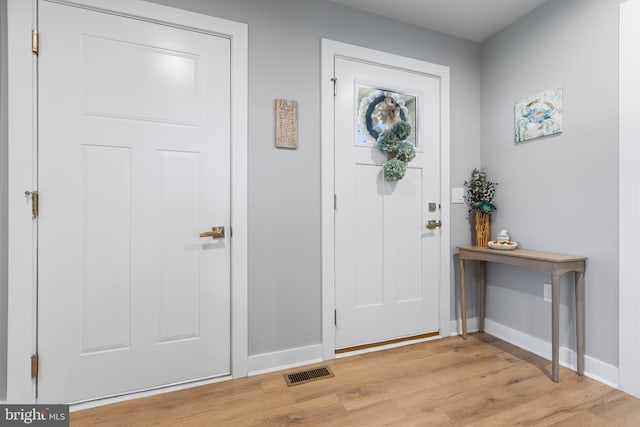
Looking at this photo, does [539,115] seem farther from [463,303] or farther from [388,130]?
[463,303]

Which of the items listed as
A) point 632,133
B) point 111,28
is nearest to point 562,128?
point 632,133

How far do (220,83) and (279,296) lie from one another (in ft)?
4.62

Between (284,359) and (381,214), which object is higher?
(381,214)

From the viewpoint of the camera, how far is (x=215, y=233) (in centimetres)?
180

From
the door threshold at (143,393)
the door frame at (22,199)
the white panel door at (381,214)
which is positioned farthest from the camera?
the white panel door at (381,214)

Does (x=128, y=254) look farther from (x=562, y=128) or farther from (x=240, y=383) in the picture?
(x=562, y=128)

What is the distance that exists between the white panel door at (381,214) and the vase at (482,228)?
1.09 feet

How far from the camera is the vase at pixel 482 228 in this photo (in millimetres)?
2438

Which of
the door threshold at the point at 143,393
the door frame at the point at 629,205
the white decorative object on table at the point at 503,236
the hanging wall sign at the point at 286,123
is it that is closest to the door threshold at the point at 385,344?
the door threshold at the point at 143,393

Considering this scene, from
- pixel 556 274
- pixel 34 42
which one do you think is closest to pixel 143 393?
pixel 34 42

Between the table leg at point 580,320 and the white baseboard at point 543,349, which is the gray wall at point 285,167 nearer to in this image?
the white baseboard at point 543,349

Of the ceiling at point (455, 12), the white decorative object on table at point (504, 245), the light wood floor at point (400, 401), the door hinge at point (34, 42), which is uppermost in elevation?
Answer: the ceiling at point (455, 12)

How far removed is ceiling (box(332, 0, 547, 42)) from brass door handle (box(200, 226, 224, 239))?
Result: 1.79m

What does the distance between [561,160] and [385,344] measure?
1817 mm
